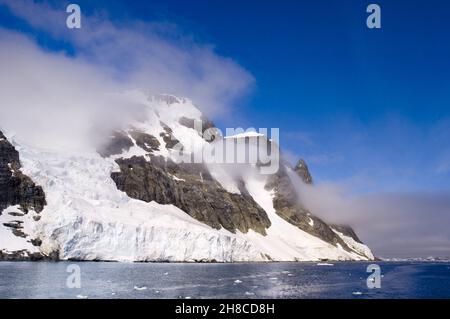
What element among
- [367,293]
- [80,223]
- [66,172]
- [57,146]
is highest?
[57,146]

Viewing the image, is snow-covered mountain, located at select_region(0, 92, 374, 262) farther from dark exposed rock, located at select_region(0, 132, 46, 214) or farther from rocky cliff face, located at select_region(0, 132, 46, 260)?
dark exposed rock, located at select_region(0, 132, 46, 214)

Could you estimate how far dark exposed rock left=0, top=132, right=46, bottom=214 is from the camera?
138375mm

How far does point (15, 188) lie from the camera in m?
141

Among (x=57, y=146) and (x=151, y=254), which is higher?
(x=57, y=146)

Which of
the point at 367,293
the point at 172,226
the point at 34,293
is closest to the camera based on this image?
the point at 34,293

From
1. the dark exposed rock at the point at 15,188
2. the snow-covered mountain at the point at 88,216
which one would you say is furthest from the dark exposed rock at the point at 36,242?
the dark exposed rock at the point at 15,188

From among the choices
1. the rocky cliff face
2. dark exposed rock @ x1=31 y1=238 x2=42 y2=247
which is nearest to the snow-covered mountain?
the rocky cliff face

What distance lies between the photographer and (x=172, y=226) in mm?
150750

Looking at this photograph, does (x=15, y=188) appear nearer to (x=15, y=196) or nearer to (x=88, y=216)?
(x=15, y=196)

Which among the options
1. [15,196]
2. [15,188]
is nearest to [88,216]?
[15,196]

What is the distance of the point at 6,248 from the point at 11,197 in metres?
23.7

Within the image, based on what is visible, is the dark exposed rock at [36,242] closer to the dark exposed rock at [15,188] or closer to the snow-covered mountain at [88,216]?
the snow-covered mountain at [88,216]
